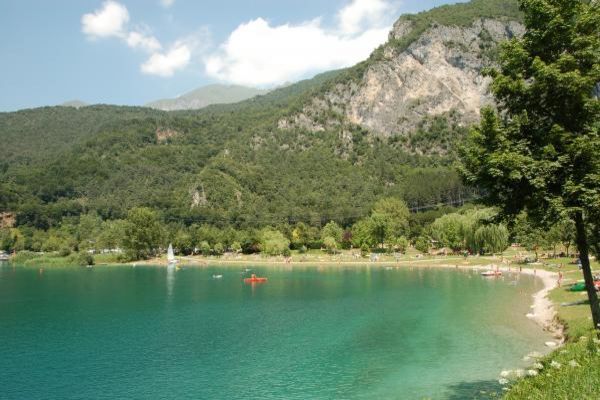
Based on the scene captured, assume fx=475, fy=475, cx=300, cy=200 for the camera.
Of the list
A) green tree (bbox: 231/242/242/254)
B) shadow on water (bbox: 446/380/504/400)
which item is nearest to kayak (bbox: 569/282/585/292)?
shadow on water (bbox: 446/380/504/400)

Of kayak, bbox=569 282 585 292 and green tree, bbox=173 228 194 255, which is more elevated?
green tree, bbox=173 228 194 255

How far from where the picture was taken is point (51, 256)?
13925cm

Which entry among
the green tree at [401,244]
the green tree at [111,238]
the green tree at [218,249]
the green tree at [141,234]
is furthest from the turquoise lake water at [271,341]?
the green tree at [111,238]

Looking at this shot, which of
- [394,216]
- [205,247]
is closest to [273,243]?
[205,247]

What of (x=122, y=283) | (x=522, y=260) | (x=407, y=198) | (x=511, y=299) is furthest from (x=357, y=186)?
(x=511, y=299)

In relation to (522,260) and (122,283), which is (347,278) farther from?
(122,283)

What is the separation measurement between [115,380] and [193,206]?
163 meters

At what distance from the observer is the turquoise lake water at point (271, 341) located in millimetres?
25984

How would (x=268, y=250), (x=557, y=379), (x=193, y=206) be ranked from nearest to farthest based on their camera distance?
1. (x=557, y=379)
2. (x=268, y=250)
3. (x=193, y=206)

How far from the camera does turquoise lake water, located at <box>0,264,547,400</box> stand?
25984 millimetres

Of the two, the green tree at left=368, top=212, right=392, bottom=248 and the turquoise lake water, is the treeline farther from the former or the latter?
the turquoise lake water

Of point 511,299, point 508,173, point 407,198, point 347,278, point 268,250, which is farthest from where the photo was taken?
point 407,198

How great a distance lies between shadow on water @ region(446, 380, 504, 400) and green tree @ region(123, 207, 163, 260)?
117 meters

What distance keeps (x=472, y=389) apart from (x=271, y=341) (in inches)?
691
